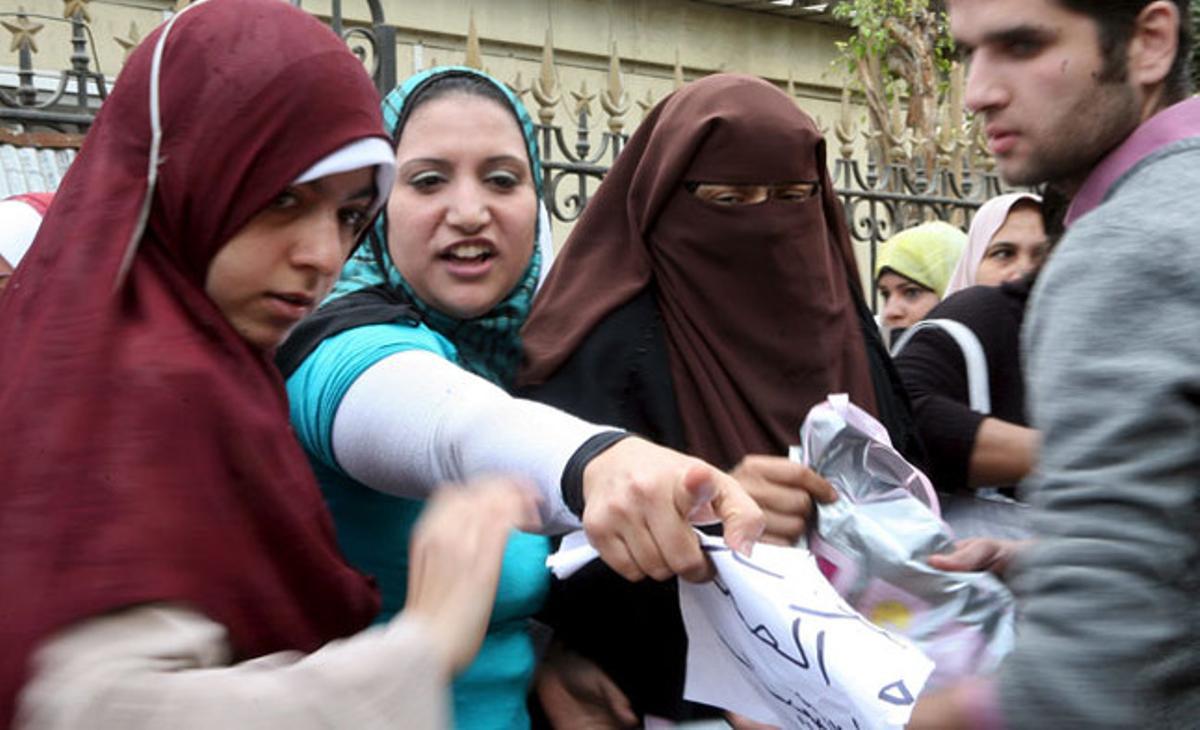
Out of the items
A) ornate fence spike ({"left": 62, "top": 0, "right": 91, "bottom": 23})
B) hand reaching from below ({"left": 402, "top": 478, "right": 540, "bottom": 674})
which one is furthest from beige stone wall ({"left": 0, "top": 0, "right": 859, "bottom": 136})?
hand reaching from below ({"left": 402, "top": 478, "right": 540, "bottom": 674})

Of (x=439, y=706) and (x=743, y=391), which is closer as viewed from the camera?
(x=439, y=706)

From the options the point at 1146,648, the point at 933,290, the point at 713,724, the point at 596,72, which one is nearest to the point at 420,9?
the point at 596,72

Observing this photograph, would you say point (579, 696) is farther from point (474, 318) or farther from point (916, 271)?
point (916, 271)

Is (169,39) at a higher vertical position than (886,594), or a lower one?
higher

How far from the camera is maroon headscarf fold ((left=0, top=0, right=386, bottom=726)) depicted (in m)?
1.26

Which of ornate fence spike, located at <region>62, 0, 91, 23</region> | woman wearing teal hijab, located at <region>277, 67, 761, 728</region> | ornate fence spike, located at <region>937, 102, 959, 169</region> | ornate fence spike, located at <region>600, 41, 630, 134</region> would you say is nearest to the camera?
woman wearing teal hijab, located at <region>277, 67, 761, 728</region>

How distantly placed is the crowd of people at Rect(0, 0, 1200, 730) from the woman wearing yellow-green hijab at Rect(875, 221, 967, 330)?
289cm

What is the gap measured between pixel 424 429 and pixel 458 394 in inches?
2.5

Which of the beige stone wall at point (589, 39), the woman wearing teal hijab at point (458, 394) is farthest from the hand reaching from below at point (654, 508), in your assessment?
the beige stone wall at point (589, 39)

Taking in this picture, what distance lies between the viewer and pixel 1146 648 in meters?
1.30

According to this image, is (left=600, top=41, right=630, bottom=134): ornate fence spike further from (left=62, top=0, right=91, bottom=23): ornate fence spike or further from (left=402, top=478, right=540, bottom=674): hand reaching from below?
(left=402, top=478, right=540, bottom=674): hand reaching from below

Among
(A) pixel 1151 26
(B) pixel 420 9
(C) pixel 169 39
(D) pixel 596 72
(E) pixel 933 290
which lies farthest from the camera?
(D) pixel 596 72

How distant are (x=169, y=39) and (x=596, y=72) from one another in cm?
980

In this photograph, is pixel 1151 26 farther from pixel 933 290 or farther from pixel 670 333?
pixel 933 290
